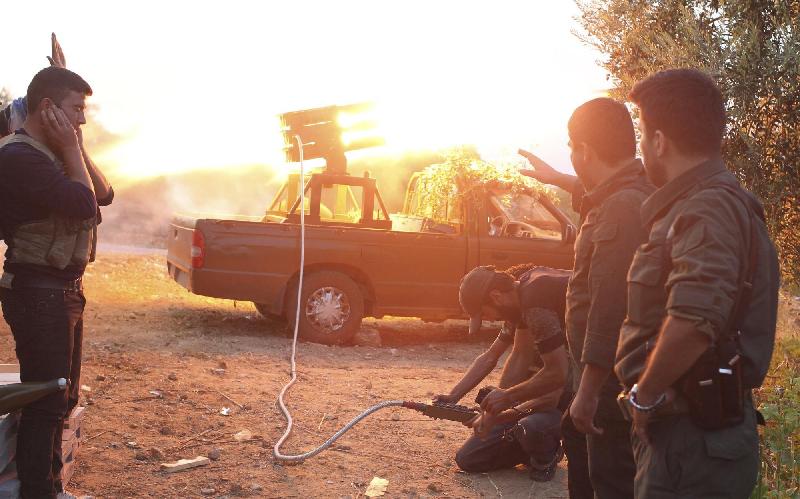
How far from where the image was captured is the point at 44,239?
3.87 meters

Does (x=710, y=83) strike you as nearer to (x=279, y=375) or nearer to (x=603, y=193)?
(x=603, y=193)

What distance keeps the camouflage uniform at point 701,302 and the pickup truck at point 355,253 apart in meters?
7.26

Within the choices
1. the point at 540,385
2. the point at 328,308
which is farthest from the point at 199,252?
the point at 540,385

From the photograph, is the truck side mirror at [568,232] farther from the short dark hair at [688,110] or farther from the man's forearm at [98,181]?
the short dark hair at [688,110]

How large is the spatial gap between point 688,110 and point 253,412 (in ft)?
15.9

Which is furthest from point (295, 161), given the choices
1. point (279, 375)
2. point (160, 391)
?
point (160, 391)

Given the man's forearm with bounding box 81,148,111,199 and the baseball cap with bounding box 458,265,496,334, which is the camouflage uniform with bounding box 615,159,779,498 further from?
the man's forearm with bounding box 81,148,111,199

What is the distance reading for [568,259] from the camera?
10406 millimetres

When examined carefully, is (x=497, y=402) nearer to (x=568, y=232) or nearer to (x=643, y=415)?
(x=643, y=415)

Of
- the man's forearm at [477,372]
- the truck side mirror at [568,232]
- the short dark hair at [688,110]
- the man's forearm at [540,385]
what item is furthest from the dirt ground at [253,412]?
the short dark hair at [688,110]

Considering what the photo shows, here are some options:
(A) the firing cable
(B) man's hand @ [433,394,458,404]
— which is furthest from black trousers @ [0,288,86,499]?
(B) man's hand @ [433,394,458,404]

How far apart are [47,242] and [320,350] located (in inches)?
218

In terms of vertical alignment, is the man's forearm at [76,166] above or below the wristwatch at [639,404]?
above

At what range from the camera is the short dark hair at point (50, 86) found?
3.93 metres
